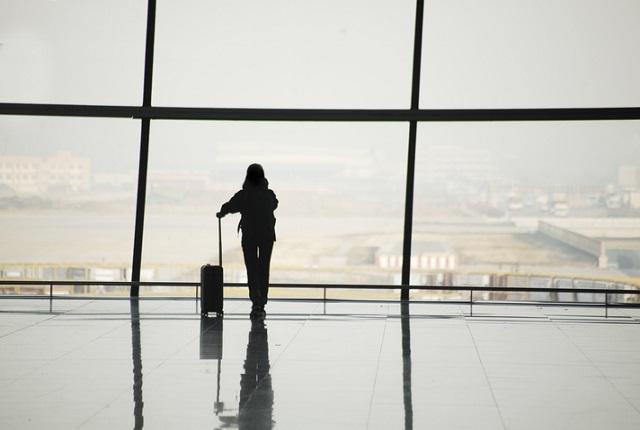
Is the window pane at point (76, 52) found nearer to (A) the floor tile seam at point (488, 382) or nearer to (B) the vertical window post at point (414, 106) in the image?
(B) the vertical window post at point (414, 106)

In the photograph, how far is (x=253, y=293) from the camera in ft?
27.0

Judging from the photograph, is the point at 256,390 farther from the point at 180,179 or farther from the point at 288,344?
the point at 180,179

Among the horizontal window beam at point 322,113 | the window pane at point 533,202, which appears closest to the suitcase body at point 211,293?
the horizontal window beam at point 322,113

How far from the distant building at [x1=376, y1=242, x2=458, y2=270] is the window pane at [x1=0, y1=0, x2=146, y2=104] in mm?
2603

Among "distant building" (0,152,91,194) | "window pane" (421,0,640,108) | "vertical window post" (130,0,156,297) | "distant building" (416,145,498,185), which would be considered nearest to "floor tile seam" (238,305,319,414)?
"distant building" (416,145,498,185)

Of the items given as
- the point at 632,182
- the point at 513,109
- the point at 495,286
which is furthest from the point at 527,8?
the point at 495,286

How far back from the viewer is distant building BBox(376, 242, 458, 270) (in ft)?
31.3

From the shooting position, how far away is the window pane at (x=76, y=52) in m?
9.53

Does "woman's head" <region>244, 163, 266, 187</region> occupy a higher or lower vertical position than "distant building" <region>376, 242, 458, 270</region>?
higher

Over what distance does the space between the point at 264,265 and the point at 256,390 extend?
10.9ft

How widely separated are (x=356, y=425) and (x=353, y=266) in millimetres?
5631

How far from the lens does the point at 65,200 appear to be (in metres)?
9.81

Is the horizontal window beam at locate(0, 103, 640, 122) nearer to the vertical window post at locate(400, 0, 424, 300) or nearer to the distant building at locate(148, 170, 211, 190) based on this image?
the vertical window post at locate(400, 0, 424, 300)

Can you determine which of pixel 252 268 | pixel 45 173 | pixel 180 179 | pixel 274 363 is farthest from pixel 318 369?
pixel 45 173
